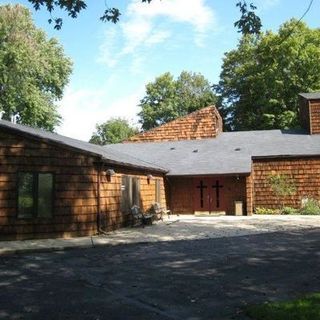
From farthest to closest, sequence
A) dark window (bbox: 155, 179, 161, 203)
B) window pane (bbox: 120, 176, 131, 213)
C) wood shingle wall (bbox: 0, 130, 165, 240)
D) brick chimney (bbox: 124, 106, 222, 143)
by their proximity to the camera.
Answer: brick chimney (bbox: 124, 106, 222, 143)
dark window (bbox: 155, 179, 161, 203)
window pane (bbox: 120, 176, 131, 213)
wood shingle wall (bbox: 0, 130, 165, 240)

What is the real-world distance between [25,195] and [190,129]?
20.4 meters

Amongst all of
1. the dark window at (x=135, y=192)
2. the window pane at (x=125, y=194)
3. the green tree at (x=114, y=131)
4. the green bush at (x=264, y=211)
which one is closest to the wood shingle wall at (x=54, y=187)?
the window pane at (x=125, y=194)

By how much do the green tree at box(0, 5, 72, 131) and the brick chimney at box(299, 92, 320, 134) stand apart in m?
24.0

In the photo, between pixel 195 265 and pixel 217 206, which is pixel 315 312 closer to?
pixel 195 265

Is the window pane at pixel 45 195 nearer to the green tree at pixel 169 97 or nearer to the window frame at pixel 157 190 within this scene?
the window frame at pixel 157 190

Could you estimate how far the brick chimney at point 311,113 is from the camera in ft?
105

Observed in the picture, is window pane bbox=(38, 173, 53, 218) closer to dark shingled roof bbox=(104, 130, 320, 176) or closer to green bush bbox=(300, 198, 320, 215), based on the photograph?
dark shingled roof bbox=(104, 130, 320, 176)

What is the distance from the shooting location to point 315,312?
6.34 metres

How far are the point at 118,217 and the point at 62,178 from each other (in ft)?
12.7

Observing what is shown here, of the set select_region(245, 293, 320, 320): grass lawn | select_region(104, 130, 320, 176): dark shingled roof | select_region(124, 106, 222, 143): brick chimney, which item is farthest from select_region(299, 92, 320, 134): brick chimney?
select_region(245, 293, 320, 320): grass lawn

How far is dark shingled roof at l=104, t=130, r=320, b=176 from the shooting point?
92.0ft

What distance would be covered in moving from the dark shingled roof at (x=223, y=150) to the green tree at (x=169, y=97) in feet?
114

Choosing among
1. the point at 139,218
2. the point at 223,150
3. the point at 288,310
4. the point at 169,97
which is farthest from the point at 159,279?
the point at 169,97

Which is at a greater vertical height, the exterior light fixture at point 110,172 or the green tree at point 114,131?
the green tree at point 114,131
